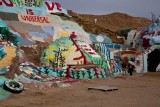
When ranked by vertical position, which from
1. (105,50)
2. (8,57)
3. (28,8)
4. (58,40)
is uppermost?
(28,8)

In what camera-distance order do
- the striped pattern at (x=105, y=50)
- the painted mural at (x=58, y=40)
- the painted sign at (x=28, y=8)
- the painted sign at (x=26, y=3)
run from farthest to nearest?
the striped pattern at (x=105, y=50) → the painted sign at (x=26, y=3) → the painted sign at (x=28, y=8) → the painted mural at (x=58, y=40)

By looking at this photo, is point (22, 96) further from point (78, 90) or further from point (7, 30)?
point (7, 30)

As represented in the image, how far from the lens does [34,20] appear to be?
27.4 m

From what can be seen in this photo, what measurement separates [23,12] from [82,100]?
16.8 metres

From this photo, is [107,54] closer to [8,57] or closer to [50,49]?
[50,49]

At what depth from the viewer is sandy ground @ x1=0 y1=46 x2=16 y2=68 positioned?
18.7 metres

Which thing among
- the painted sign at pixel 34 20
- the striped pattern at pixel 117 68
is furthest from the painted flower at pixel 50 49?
the striped pattern at pixel 117 68

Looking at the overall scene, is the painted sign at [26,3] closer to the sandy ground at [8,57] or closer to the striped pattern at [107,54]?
the striped pattern at [107,54]

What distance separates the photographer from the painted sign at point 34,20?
88.6 ft

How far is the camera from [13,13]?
27062 mm

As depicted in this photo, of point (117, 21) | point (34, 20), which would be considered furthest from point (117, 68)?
point (117, 21)

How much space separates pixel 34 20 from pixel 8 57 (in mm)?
8544

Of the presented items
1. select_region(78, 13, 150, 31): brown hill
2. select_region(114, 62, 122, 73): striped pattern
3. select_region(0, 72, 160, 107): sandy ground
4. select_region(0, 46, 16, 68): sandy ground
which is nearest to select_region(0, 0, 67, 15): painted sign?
select_region(0, 46, 16, 68): sandy ground

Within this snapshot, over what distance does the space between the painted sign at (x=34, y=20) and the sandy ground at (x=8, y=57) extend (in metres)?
6.52
